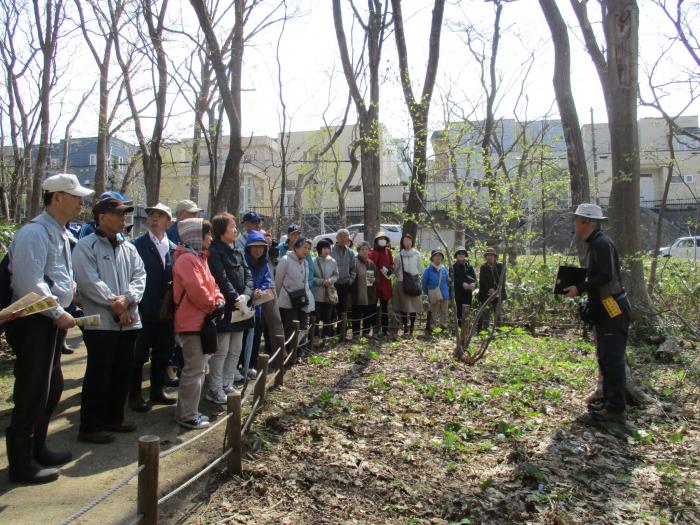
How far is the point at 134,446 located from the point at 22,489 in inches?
37.8

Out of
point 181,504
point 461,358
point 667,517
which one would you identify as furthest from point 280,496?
point 461,358

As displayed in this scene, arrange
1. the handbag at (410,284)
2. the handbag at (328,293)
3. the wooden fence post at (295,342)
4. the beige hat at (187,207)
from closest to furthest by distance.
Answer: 1. the beige hat at (187,207)
2. the wooden fence post at (295,342)
3. the handbag at (328,293)
4. the handbag at (410,284)

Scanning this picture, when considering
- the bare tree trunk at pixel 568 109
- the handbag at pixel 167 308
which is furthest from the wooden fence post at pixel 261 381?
the bare tree trunk at pixel 568 109

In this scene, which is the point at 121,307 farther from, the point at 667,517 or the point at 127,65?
the point at 127,65

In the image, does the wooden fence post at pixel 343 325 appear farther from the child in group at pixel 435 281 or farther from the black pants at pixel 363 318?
the child in group at pixel 435 281

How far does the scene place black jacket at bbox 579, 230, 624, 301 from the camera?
17.8 ft

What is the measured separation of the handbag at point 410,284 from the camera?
10.2 metres

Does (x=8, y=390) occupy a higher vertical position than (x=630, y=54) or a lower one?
lower

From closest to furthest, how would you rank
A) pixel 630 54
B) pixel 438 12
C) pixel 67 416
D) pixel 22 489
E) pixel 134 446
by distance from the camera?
pixel 22 489
pixel 134 446
pixel 67 416
pixel 630 54
pixel 438 12

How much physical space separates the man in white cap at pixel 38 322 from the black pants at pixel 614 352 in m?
4.89

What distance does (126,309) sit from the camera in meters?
4.21

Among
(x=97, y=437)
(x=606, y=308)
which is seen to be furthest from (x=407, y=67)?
(x=97, y=437)

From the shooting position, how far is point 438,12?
12594 mm

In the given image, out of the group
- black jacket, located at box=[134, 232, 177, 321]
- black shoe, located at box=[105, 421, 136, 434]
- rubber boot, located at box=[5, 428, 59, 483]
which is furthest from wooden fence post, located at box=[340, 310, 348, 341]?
rubber boot, located at box=[5, 428, 59, 483]
